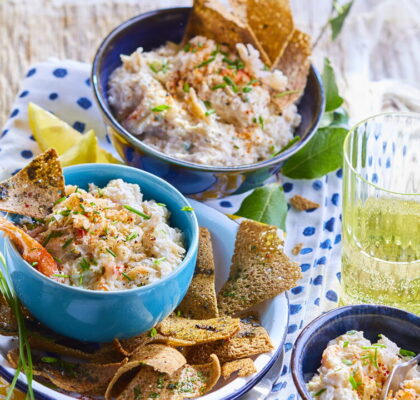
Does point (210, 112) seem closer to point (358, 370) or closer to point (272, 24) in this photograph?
point (272, 24)

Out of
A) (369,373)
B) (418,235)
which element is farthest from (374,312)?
(418,235)

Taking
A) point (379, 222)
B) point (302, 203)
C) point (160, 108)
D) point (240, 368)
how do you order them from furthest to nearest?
1. point (302, 203)
2. point (160, 108)
3. point (379, 222)
4. point (240, 368)

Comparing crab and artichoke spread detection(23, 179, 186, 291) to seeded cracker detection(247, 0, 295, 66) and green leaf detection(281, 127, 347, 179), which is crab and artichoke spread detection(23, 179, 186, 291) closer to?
green leaf detection(281, 127, 347, 179)

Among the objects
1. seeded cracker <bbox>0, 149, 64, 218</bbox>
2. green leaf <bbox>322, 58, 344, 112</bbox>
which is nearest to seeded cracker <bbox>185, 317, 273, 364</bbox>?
seeded cracker <bbox>0, 149, 64, 218</bbox>

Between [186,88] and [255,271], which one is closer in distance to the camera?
[255,271]

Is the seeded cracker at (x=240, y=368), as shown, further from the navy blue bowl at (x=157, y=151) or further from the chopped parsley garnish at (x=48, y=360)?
the navy blue bowl at (x=157, y=151)

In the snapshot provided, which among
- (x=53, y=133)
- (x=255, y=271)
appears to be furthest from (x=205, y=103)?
(x=255, y=271)
